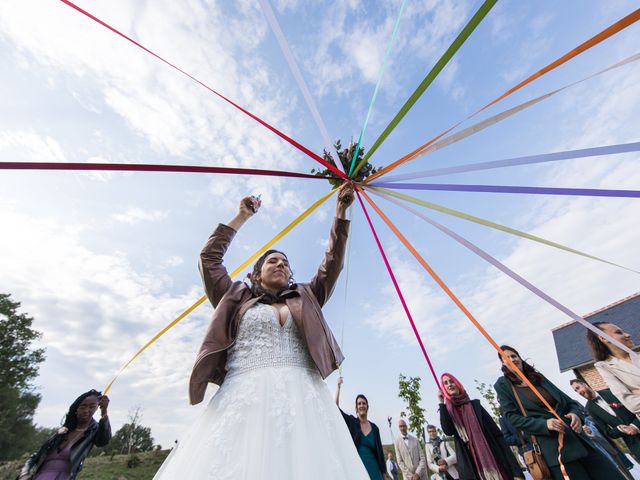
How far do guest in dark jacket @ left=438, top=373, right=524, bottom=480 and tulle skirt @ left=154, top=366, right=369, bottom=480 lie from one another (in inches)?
107

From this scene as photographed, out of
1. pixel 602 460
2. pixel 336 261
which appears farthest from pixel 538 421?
pixel 336 261

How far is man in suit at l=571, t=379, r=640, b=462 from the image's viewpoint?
386 cm

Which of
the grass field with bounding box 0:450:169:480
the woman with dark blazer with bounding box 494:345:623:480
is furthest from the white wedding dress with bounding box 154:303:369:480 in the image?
the grass field with bounding box 0:450:169:480

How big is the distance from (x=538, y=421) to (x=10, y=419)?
2587cm

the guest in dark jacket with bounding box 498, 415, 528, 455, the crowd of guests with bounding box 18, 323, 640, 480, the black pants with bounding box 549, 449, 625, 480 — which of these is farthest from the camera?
the guest in dark jacket with bounding box 498, 415, 528, 455

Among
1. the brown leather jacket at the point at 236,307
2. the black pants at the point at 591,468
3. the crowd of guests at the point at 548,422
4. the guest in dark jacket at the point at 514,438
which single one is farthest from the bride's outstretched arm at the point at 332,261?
the guest in dark jacket at the point at 514,438

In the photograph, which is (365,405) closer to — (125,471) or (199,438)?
(199,438)

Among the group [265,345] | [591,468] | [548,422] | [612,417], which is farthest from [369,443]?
[612,417]

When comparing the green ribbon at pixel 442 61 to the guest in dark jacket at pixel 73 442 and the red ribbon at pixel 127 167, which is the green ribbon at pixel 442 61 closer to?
the red ribbon at pixel 127 167

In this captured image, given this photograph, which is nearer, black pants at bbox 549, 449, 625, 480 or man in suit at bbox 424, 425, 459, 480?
black pants at bbox 549, 449, 625, 480

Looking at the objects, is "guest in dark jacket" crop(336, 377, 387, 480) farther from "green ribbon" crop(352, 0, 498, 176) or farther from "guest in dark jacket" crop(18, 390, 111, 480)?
"green ribbon" crop(352, 0, 498, 176)

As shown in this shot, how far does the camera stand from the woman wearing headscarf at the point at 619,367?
312 cm

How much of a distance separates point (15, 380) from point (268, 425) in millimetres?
24873

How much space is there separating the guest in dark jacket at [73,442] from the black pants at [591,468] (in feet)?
14.3
